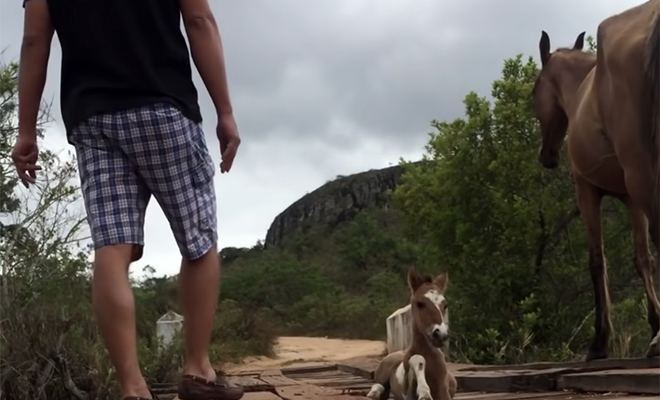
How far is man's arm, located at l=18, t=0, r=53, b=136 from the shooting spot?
128 inches

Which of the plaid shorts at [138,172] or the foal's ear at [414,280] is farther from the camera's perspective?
the foal's ear at [414,280]

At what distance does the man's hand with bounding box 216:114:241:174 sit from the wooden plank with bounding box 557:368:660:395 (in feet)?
7.38

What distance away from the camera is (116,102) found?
312 centimetres

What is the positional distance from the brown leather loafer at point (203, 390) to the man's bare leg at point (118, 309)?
0.62ft

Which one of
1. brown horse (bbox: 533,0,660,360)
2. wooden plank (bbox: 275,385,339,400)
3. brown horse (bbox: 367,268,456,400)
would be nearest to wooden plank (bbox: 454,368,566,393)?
brown horse (bbox: 533,0,660,360)

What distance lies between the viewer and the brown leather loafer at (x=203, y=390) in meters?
3.22

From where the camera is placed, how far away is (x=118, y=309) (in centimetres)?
304

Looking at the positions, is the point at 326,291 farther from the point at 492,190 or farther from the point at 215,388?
the point at 215,388

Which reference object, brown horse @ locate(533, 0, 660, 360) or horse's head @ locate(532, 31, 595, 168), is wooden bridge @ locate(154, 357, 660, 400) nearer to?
brown horse @ locate(533, 0, 660, 360)

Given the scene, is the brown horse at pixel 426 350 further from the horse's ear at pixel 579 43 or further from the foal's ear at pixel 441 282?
the horse's ear at pixel 579 43

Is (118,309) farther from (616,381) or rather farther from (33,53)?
(616,381)

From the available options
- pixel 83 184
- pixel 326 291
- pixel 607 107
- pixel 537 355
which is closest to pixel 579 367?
pixel 607 107

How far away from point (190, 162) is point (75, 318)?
4.85 m

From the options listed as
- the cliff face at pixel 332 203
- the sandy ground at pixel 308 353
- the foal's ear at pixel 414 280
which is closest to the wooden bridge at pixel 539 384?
the foal's ear at pixel 414 280
